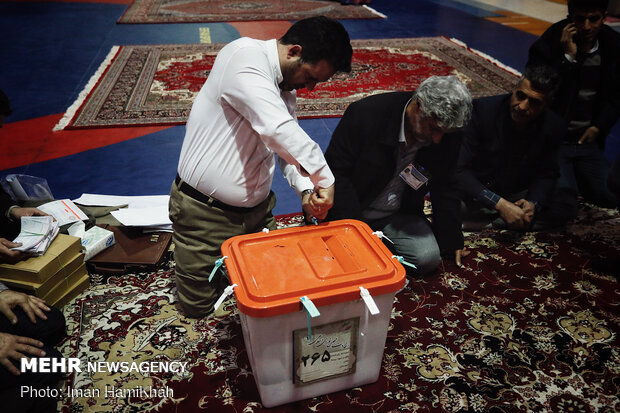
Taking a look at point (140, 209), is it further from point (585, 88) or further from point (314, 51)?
point (585, 88)

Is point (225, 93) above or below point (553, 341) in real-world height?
above

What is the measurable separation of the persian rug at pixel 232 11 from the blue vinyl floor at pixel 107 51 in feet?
0.99

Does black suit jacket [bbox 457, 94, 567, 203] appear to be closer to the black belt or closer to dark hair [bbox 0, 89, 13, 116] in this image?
the black belt

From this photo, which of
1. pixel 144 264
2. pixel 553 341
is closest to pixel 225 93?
pixel 144 264

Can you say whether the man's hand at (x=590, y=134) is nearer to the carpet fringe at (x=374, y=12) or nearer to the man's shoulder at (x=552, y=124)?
the man's shoulder at (x=552, y=124)

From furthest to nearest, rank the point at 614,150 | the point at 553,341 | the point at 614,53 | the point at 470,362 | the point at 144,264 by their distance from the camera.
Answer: the point at 614,150, the point at 614,53, the point at 144,264, the point at 553,341, the point at 470,362

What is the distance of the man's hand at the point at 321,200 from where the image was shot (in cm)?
145

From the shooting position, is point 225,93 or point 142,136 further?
point 142,136

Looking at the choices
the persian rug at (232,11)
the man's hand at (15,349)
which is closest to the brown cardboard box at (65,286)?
the man's hand at (15,349)

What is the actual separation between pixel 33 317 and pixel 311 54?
58.3 inches

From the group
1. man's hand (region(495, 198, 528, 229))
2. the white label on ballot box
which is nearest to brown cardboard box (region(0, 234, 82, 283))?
the white label on ballot box

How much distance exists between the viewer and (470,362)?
1.81m

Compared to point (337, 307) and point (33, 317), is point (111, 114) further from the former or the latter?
point (337, 307)

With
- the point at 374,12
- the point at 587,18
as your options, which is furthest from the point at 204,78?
the point at 374,12
